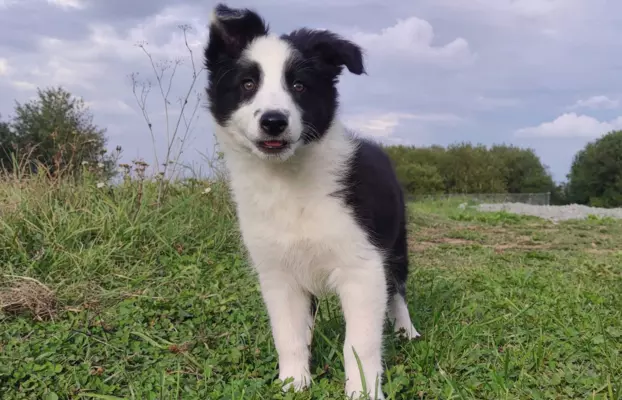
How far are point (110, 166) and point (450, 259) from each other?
437 centimetres

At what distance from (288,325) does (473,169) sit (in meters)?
31.5

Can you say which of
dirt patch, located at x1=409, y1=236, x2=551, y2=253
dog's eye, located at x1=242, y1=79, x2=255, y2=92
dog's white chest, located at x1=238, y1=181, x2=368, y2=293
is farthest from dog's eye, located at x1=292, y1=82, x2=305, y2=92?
dirt patch, located at x1=409, y1=236, x2=551, y2=253

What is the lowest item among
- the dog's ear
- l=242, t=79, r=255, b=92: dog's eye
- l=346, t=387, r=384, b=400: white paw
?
l=346, t=387, r=384, b=400: white paw

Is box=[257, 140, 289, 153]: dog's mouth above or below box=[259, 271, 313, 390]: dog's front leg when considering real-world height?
above

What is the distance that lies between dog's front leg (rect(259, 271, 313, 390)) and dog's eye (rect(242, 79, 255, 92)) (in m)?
0.99

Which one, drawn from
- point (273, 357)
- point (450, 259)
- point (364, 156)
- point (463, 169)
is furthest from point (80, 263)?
point (463, 169)

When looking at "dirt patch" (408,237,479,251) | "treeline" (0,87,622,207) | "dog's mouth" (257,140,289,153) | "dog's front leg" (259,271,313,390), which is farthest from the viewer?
"treeline" (0,87,622,207)

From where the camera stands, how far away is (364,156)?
10.9 feet

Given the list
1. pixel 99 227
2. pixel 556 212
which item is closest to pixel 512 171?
pixel 556 212

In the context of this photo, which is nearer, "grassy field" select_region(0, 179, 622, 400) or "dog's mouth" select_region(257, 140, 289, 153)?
"dog's mouth" select_region(257, 140, 289, 153)

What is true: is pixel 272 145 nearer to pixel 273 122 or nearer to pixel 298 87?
pixel 273 122

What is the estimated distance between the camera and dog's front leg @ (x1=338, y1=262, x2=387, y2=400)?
287 centimetres

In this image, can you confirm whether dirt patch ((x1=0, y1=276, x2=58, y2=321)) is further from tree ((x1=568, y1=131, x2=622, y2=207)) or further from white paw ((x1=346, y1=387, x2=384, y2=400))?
tree ((x1=568, y1=131, x2=622, y2=207))

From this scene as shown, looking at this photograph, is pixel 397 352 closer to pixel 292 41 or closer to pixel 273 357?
pixel 273 357
